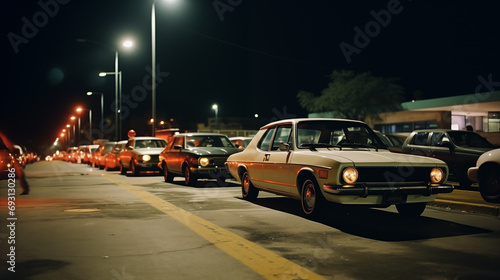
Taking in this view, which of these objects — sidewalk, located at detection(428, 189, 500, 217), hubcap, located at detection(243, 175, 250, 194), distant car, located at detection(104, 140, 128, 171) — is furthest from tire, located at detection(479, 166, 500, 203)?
distant car, located at detection(104, 140, 128, 171)

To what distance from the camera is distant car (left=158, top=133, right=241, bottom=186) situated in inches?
597

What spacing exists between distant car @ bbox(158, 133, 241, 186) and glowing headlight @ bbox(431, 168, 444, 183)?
25.3ft

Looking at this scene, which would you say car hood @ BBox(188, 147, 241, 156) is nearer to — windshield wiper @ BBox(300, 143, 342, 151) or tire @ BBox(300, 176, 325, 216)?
windshield wiper @ BBox(300, 143, 342, 151)

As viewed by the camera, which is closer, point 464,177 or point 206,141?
point 464,177

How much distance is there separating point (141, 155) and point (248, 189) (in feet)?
32.7

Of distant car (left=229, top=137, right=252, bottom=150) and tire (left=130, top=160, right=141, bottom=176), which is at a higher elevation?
distant car (left=229, top=137, right=252, bottom=150)

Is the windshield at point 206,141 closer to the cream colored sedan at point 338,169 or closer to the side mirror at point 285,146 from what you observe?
the cream colored sedan at point 338,169

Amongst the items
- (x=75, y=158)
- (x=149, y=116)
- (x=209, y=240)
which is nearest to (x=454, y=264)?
(x=209, y=240)

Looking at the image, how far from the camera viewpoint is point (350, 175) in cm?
781

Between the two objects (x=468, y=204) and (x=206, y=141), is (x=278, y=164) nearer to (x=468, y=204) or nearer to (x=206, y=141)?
(x=468, y=204)

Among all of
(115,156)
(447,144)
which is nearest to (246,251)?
(447,144)

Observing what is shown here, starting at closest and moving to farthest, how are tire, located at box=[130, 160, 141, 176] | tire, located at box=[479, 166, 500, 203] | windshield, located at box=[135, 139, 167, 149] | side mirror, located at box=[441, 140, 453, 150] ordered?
tire, located at box=[479, 166, 500, 203] < side mirror, located at box=[441, 140, 453, 150] < tire, located at box=[130, 160, 141, 176] < windshield, located at box=[135, 139, 167, 149]

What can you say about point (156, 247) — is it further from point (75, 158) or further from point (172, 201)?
point (75, 158)

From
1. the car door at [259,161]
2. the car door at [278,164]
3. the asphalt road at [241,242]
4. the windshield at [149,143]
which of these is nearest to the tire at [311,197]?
the asphalt road at [241,242]
